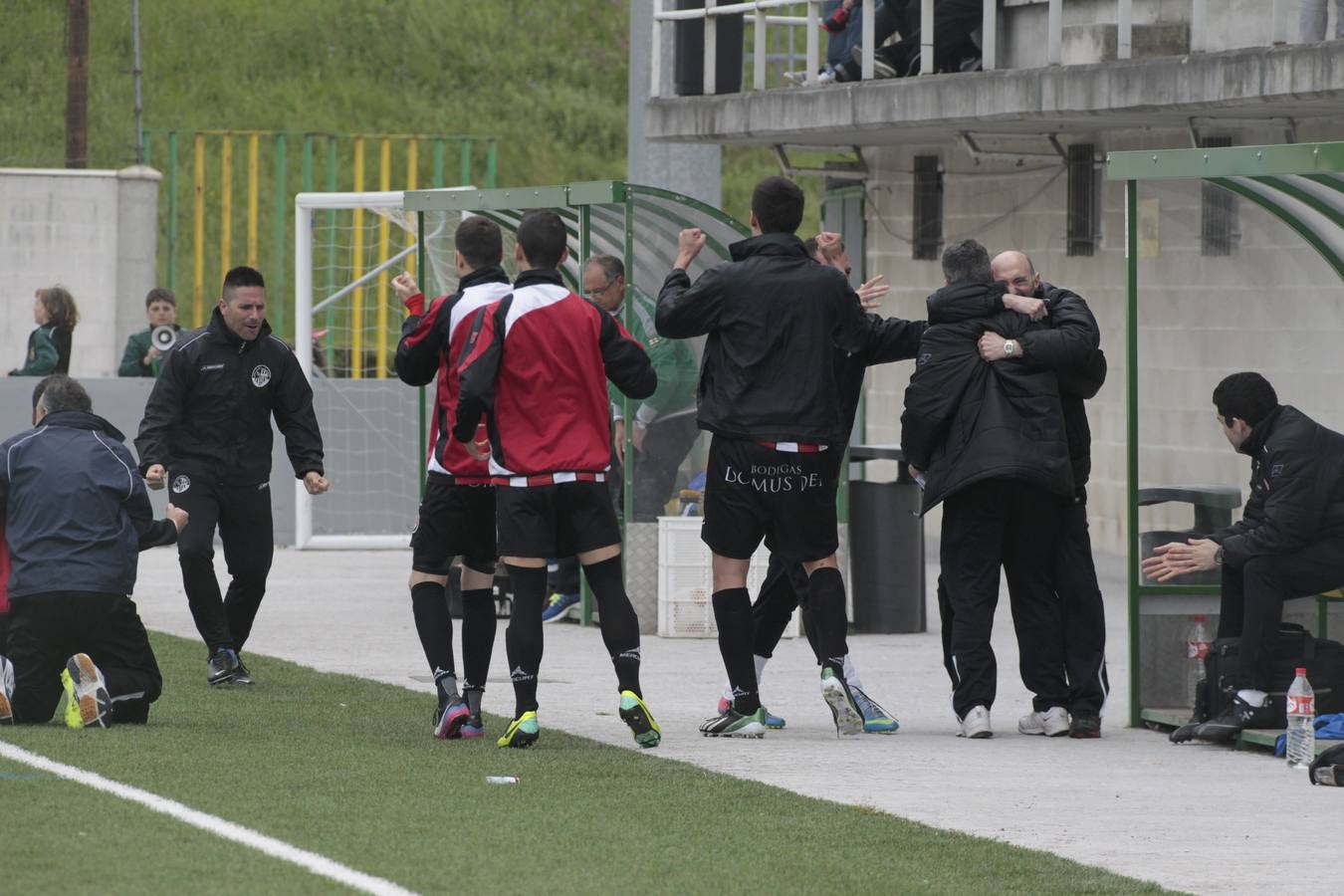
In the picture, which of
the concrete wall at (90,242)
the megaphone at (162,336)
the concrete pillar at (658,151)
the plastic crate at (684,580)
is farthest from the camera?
the concrete wall at (90,242)

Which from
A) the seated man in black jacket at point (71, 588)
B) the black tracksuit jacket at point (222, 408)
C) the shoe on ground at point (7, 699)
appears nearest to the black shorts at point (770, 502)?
the seated man in black jacket at point (71, 588)

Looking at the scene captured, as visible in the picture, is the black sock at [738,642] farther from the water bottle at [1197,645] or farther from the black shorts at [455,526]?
the water bottle at [1197,645]

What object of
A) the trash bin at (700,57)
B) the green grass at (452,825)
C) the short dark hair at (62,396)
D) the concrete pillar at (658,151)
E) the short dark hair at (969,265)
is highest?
the trash bin at (700,57)

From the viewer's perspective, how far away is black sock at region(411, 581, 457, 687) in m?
9.07

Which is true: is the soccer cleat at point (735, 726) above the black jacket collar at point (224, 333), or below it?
below

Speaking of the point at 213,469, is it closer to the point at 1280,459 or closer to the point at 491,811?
the point at 491,811

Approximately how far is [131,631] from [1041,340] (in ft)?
11.8

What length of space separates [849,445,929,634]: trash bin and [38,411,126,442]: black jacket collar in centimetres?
534

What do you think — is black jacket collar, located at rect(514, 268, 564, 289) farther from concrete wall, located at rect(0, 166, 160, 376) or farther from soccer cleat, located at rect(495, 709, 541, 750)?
concrete wall, located at rect(0, 166, 160, 376)

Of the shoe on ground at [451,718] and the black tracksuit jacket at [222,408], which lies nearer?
the shoe on ground at [451,718]

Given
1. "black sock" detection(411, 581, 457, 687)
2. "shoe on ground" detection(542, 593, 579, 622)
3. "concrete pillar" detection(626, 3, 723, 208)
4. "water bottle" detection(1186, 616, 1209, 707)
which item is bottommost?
"shoe on ground" detection(542, 593, 579, 622)

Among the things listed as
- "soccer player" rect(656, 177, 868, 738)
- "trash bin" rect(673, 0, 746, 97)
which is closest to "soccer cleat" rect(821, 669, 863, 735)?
"soccer player" rect(656, 177, 868, 738)

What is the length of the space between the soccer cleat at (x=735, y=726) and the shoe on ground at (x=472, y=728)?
0.90 meters

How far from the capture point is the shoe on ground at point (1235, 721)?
30.9ft
